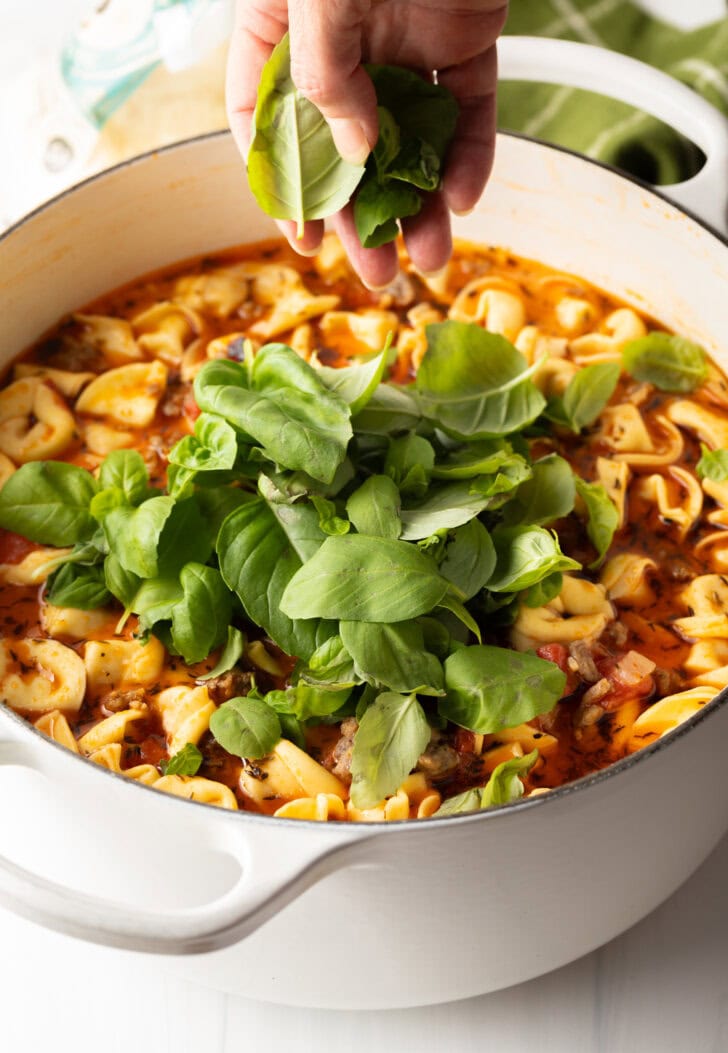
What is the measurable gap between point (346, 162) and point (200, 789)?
1.19 metres

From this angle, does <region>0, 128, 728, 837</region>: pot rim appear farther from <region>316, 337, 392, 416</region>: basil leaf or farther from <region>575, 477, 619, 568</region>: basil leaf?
<region>316, 337, 392, 416</region>: basil leaf

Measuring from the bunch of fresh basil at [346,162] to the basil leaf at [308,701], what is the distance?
90 cm

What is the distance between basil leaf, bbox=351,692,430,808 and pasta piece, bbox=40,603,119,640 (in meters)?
0.65

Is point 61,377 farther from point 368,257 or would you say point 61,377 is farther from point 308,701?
point 308,701

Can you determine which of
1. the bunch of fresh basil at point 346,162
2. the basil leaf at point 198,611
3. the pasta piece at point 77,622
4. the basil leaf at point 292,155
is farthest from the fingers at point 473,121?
the pasta piece at point 77,622

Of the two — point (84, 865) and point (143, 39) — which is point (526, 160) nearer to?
point (143, 39)

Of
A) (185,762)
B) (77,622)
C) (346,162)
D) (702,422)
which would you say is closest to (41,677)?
(77,622)

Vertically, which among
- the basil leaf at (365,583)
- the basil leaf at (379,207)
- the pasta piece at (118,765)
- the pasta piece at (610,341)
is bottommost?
the pasta piece at (610,341)

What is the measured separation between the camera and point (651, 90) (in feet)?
9.93

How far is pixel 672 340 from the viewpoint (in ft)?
10.4

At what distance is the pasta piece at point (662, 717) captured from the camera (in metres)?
2.45


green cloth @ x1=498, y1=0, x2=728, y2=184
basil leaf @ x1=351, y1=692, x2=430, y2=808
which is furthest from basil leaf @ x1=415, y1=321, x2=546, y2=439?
green cloth @ x1=498, y1=0, x2=728, y2=184

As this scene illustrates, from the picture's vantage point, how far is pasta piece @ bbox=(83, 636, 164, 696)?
2523mm

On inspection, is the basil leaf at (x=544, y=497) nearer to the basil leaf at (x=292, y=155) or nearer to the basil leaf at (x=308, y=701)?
the basil leaf at (x=308, y=701)
